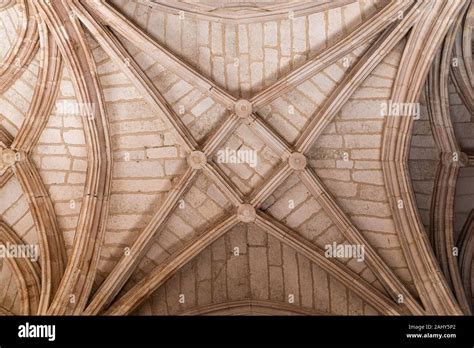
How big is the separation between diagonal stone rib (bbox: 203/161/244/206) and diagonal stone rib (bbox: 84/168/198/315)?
0.88 ft

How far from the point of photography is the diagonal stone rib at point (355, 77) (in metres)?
10.9

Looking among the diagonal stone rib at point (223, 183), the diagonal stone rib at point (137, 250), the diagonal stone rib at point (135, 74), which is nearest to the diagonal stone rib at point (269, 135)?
the diagonal stone rib at point (223, 183)

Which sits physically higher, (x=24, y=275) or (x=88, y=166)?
(x=88, y=166)

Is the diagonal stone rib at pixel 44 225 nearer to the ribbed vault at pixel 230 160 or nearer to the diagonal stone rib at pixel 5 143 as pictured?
the ribbed vault at pixel 230 160

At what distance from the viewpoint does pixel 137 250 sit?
38.1ft

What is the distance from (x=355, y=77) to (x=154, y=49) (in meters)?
3.47

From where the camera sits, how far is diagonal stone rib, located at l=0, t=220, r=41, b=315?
11352 mm

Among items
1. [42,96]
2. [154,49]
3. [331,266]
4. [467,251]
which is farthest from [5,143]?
[467,251]

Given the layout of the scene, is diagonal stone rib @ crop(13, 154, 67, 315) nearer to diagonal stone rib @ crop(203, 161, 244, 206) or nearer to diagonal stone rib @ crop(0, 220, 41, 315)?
diagonal stone rib @ crop(0, 220, 41, 315)

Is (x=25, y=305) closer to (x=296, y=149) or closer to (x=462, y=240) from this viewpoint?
(x=296, y=149)

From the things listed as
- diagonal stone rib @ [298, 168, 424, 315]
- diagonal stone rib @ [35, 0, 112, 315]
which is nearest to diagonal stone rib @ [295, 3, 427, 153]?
diagonal stone rib @ [298, 168, 424, 315]

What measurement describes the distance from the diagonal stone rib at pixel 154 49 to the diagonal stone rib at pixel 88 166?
497 millimetres

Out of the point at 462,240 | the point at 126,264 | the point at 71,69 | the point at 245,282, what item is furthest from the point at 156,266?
the point at 462,240

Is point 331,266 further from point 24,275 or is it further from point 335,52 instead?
point 24,275
